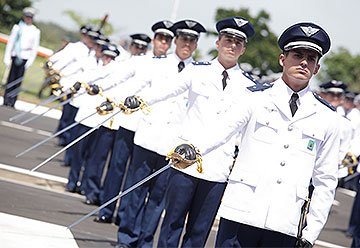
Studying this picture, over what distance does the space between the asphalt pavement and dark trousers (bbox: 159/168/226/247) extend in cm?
120

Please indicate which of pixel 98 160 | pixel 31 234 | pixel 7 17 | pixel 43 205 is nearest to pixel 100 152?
pixel 98 160

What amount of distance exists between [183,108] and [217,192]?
165 cm

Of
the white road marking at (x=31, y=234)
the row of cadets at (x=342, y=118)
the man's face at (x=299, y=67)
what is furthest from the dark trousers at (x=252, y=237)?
the row of cadets at (x=342, y=118)

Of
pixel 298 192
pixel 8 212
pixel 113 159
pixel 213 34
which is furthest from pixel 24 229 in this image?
pixel 213 34

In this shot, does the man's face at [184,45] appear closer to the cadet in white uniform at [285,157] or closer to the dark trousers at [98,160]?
the dark trousers at [98,160]

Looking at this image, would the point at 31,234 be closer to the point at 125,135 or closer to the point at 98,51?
the point at 125,135

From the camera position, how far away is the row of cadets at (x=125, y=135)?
8.01 m

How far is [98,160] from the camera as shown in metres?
9.35

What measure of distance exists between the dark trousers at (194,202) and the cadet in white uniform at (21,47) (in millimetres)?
13067

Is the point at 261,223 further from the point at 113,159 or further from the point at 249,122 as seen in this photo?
the point at 113,159

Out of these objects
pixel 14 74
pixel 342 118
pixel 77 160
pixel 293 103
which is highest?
pixel 342 118

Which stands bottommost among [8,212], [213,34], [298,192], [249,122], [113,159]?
[8,212]

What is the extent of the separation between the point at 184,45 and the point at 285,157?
117 inches

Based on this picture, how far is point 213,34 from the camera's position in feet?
124
